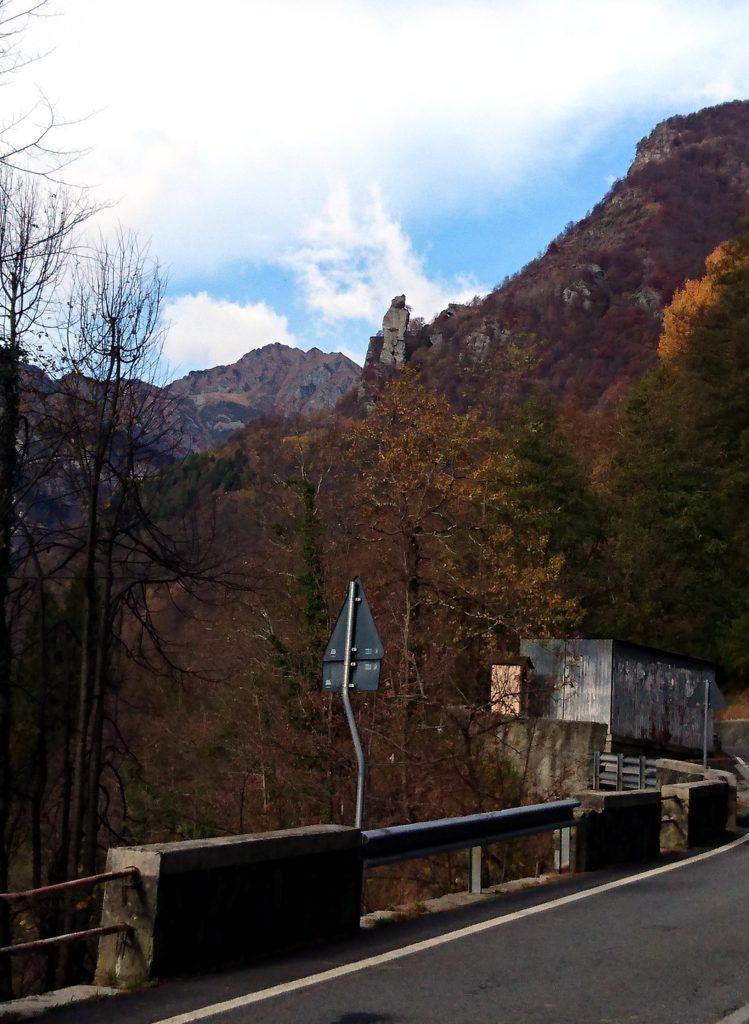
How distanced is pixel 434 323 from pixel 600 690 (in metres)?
148

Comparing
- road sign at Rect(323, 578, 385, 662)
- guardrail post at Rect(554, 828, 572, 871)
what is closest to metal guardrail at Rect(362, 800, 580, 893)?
guardrail post at Rect(554, 828, 572, 871)

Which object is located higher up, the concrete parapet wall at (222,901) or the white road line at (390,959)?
the concrete parapet wall at (222,901)

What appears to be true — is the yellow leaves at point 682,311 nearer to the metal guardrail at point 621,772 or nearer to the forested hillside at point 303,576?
the forested hillside at point 303,576

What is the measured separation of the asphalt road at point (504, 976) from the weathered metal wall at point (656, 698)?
29.4m

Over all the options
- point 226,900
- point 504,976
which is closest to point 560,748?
point 504,976

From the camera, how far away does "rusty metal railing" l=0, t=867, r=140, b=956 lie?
568 centimetres

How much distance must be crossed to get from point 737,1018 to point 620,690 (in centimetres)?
3324

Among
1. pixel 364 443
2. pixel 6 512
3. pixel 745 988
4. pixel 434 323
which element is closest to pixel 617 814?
pixel 745 988

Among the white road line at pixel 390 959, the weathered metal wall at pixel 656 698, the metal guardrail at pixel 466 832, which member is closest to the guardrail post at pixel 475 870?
the metal guardrail at pixel 466 832

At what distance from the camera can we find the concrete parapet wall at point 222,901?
6.36 meters

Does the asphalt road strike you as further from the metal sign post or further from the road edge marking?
the metal sign post

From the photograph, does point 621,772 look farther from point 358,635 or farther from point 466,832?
point 358,635

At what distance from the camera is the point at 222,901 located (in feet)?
Answer: 22.2

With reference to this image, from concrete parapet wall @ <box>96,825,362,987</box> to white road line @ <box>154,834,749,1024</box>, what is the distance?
54cm
